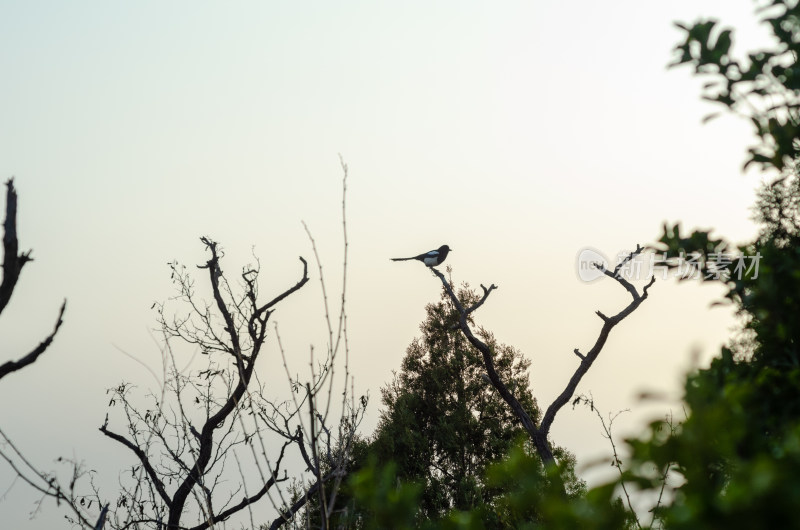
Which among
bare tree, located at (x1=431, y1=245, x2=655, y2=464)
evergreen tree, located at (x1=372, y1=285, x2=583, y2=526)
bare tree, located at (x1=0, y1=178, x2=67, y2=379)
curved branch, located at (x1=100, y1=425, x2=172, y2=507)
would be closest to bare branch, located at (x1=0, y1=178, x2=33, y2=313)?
bare tree, located at (x1=0, y1=178, x2=67, y2=379)

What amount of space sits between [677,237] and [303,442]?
675cm

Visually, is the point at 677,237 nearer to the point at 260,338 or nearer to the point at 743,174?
the point at 743,174

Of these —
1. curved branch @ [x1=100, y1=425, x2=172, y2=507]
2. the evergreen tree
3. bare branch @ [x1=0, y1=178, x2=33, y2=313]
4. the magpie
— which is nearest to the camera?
bare branch @ [x1=0, y1=178, x2=33, y2=313]

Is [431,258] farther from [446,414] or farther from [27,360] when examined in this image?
[27,360]

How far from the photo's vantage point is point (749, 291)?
331 cm

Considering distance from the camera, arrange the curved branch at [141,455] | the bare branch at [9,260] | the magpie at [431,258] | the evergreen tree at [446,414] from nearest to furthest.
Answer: the bare branch at [9,260], the curved branch at [141,455], the magpie at [431,258], the evergreen tree at [446,414]

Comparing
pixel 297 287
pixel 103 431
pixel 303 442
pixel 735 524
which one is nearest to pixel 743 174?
pixel 735 524

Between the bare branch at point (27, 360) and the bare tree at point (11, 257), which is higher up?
the bare tree at point (11, 257)

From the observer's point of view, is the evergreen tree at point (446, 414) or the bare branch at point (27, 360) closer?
the bare branch at point (27, 360)

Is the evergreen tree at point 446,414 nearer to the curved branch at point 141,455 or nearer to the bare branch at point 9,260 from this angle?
the curved branch at point 141,455

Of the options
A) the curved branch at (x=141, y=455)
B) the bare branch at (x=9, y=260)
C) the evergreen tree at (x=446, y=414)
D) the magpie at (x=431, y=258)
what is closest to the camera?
the bare branch at (x=9, y=260)

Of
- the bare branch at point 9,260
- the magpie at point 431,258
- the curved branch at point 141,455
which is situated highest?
the magpie at point 431,258

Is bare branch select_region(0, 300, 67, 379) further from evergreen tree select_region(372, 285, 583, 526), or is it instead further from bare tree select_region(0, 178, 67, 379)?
evergreen tree select_region(372, 285, 583, 526)

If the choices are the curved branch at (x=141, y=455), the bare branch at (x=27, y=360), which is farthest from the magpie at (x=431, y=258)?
the bare branch at (x=27, y=360)
